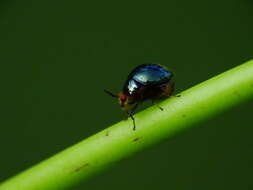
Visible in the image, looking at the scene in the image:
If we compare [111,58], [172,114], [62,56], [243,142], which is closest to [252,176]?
[243,142]

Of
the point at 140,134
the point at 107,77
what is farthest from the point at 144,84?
the point at 107,77

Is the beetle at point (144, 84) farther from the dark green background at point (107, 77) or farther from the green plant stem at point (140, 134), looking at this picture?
the dark green background at point (107, 77)

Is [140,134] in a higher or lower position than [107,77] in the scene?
lower

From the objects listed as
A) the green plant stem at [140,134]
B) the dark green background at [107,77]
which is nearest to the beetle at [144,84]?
the green plant stem at [140,134]

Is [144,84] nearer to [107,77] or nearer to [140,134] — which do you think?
[140,134]

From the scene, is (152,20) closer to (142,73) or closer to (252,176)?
(252,176)
